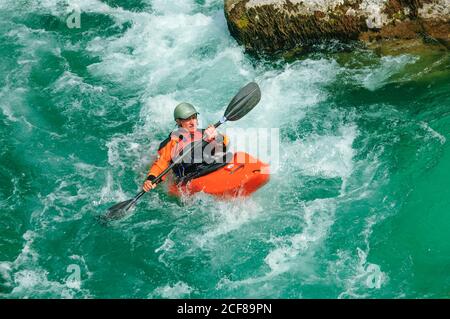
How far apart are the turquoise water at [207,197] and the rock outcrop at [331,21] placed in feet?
1.07

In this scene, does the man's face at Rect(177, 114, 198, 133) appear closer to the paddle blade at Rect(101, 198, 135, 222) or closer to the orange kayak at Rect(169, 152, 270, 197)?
the orange kayak at Rect(169, 152, 270, 197)

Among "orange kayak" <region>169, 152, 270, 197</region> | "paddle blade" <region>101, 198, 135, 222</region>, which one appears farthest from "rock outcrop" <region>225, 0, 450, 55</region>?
"paddle blade" <region>101, 198, 135, 222</region>

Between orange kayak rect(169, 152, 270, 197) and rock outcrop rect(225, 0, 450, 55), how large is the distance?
109 inches

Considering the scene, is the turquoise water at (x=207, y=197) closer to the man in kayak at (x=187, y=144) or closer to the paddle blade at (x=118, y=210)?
the paddle blade at (x=118, y=210)

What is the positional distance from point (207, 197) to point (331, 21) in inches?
140

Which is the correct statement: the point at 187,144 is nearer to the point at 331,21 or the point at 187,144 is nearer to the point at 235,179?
the point at 235,179

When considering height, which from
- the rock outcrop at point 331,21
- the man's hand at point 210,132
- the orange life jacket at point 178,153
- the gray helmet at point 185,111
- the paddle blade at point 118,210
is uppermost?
the rock outcrop at point 331,21

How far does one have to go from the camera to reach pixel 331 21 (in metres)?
9.50

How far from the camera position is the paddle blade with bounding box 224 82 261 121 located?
27.2ft

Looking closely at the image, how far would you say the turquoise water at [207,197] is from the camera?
23.6 ft

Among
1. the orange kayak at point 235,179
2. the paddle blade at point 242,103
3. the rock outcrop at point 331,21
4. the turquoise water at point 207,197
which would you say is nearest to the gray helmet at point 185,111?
the paddle blade at point 242,103

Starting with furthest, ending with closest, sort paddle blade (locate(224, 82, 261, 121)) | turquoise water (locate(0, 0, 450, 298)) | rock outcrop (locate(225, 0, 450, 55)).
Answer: rock outcrop (locate(225, 0, 450, 55)) → paddle blade (locate(224, 82, 261, 121)) → turquoise water (locate(0, 0, 450, 298))

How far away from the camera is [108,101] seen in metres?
10.0

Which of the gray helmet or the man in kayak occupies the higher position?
the gray helmet
